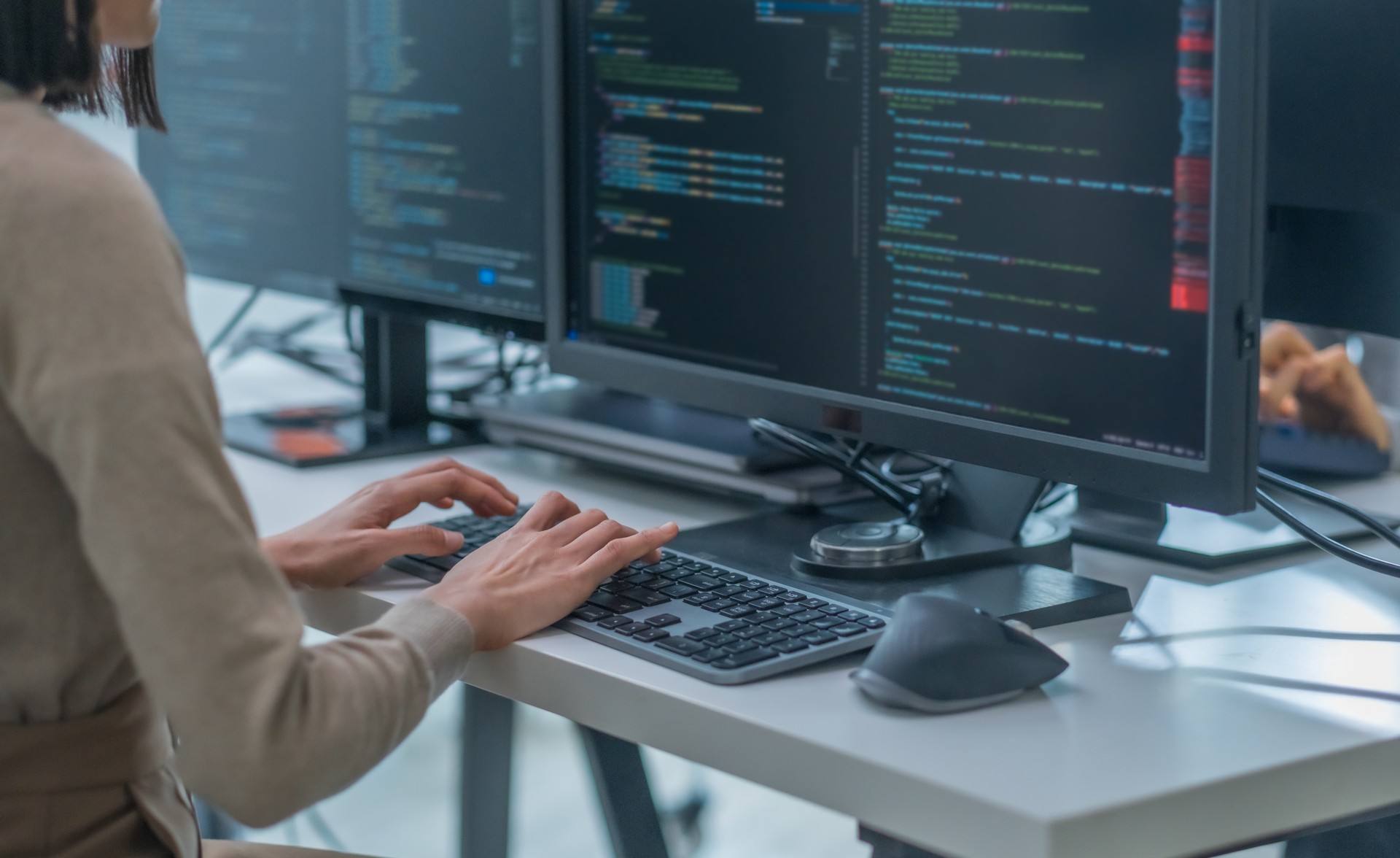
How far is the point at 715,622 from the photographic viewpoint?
87 cm

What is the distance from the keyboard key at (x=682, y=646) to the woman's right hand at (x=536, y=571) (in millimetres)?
85

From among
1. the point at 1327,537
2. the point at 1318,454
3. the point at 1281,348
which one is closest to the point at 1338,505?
the point at 1327,537

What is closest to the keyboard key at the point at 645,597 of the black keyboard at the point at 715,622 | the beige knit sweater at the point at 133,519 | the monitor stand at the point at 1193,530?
the black keyboard at the point at 715,622

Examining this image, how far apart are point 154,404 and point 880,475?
0.62 metres

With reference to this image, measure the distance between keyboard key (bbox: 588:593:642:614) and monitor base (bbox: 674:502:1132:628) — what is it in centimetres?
10

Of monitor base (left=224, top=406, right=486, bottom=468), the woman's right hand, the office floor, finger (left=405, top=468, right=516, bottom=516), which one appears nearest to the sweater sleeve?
the woman's right hand

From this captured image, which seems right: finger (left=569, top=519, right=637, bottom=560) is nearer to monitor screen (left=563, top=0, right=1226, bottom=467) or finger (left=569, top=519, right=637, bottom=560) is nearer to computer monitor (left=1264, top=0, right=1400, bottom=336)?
monitor screen (left=563, top=0, right=1226, bottom=467)

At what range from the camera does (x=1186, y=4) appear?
82cm

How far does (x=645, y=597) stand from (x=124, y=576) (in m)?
0.36

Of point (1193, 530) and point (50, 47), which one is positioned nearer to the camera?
point (50, 47)

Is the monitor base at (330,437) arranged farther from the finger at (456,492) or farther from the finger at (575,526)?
the finger at (575,526)

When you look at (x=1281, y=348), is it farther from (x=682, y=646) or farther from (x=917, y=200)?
(x=682, y=646)

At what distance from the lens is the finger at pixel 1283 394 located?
1.30 m

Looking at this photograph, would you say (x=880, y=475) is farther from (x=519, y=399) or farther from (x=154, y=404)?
(x=154, y=404)
